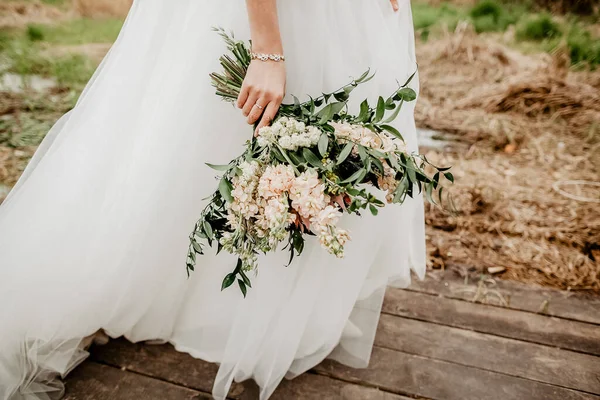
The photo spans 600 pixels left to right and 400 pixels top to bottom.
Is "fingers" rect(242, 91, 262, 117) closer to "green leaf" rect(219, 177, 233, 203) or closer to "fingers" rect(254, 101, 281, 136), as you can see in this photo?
"fingers" rect(254, 101, 281, 136)

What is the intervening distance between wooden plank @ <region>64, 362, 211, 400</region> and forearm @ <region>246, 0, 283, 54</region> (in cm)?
112

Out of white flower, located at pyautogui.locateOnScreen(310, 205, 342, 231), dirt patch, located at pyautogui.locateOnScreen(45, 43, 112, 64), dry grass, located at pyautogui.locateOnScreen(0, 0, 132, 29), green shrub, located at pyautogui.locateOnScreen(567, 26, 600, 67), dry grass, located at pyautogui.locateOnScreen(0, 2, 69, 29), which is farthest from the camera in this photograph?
dry grass, located at pyautogui.locateOnScreen(0, 0, 132, 29)

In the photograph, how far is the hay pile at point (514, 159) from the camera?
226 cm

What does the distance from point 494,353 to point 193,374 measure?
111 centimetres

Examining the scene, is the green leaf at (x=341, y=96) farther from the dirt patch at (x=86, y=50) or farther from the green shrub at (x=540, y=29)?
the green shrub at (x=540, y=29)

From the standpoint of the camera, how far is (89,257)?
4.47 feet

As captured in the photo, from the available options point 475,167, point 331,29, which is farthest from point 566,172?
point 331,29

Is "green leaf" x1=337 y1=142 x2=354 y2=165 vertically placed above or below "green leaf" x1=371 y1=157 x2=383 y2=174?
above

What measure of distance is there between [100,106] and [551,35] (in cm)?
582

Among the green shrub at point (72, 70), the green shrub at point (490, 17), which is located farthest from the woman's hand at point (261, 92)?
the green shrub at point (490, 17)

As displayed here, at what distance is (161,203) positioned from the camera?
1.36 m

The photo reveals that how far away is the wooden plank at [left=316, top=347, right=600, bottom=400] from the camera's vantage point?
1.53m

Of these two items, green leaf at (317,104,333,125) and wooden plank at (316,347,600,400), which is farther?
wooden plank at (316,347,600,400)

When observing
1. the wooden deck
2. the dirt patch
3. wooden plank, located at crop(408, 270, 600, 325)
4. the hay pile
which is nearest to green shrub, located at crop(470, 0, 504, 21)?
the hay pile
